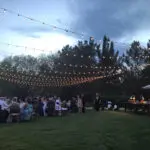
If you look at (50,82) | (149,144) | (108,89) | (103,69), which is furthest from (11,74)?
(149,144)

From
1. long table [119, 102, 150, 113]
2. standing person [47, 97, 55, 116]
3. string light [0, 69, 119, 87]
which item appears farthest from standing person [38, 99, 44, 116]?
string light [0, 69, 119, 87]

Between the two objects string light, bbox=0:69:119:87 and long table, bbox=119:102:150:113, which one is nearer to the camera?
long table, bbox=119:102:150:113

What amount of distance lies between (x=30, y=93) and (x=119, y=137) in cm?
4831

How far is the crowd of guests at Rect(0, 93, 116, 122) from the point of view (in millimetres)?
20531

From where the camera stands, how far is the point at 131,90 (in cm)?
5625

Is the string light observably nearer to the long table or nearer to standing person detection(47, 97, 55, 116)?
the long table

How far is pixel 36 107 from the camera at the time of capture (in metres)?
25.1

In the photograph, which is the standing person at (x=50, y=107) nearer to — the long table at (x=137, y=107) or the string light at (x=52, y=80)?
the long table at (x=137, y=107)

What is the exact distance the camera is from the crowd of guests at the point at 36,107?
808 inches

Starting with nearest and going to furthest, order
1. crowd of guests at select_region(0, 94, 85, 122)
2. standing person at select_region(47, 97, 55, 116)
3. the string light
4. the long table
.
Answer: crowd of guests at select_region(0, 94, 85, 122), standing person at select_region(47, 97, 55, 116), the long table, the string light

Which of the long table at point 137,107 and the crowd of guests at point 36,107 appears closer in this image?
the crowd of guests at point 36,107

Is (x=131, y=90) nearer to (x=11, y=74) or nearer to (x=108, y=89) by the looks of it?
(x=108, y=89)

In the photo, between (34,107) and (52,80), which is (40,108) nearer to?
(34,107)

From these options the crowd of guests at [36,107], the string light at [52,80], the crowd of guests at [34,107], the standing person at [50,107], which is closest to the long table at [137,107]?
the crowd of guests at [36,107]
